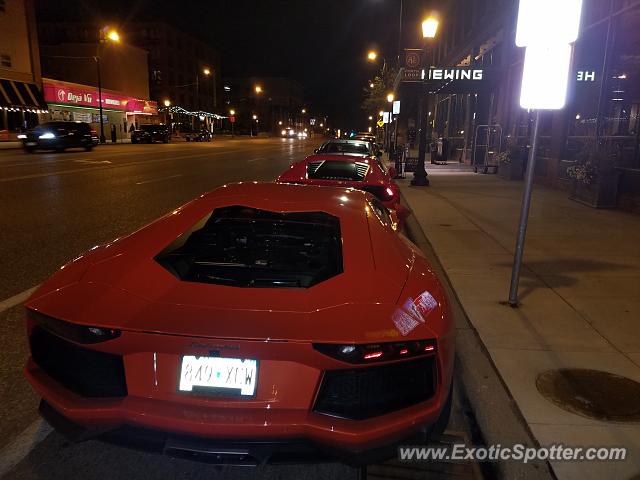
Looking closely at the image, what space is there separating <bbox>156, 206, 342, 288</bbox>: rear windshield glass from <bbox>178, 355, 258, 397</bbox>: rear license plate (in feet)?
2.49

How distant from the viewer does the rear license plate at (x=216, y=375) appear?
6.85ft

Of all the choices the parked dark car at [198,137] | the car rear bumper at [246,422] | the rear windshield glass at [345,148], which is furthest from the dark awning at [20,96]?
the car rear bumper at [246,422]

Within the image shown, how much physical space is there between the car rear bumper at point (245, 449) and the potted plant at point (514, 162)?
17198mm

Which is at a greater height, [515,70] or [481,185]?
[515,70]

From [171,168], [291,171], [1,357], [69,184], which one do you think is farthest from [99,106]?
[1,357]

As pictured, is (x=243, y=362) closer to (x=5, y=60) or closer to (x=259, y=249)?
(x=259, y=249)

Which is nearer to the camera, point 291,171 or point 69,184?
point 291,171

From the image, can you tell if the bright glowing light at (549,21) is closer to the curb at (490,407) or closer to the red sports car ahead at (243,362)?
the curb at (490,407)

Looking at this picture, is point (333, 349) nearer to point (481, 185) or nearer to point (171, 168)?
point (481, 185)

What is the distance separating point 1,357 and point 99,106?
2039 inches

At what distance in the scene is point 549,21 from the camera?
4.43 meters

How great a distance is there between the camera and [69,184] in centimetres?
1429

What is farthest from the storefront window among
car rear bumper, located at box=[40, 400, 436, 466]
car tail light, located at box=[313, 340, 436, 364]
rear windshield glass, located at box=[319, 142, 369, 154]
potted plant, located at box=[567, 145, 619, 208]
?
car rear bumper, located at box=[40, 400, 436, 466]

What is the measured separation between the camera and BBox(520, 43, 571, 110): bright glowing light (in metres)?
4.47
